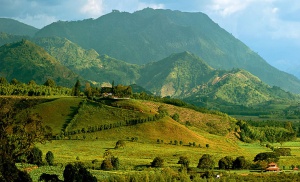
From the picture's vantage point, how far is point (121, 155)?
5423 inches

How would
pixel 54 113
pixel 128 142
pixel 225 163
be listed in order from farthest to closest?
pixel 54 113 < pixel 128 142 < pixel 225 163

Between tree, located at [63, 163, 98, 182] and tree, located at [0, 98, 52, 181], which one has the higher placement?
tree, located at [0, 98, 52, 181]

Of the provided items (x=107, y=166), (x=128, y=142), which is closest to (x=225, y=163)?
(x=107, y=166)

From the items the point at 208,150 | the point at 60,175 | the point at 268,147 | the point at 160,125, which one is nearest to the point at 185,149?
the point at 208,150

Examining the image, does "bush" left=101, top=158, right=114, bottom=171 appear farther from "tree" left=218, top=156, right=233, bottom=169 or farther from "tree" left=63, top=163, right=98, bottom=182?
"tree" left=218, top=156, right=233, bottom=169

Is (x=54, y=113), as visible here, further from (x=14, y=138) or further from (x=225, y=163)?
(x=14, y=138)

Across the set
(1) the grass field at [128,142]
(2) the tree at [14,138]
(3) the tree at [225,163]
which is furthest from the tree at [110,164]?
(2) the tree at [14,138]

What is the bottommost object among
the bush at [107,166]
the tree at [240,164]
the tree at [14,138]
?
the bush at [107,166]

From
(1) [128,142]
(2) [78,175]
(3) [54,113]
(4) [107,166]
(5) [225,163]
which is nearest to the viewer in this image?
(2) [78,175]

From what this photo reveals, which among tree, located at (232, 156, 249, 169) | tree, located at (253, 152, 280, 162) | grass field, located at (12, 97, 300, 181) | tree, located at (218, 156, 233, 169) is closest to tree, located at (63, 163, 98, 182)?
grass field, located at (12, 97, 300, 181)

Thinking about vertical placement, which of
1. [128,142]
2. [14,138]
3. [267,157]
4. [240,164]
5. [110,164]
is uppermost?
[14,138]

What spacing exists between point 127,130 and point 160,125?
15.1m

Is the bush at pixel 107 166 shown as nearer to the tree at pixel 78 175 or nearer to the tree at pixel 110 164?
the tree at pixel 110 164

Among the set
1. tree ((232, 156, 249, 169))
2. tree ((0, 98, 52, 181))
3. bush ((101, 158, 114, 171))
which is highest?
tree ((0, 98, 52, 181))
